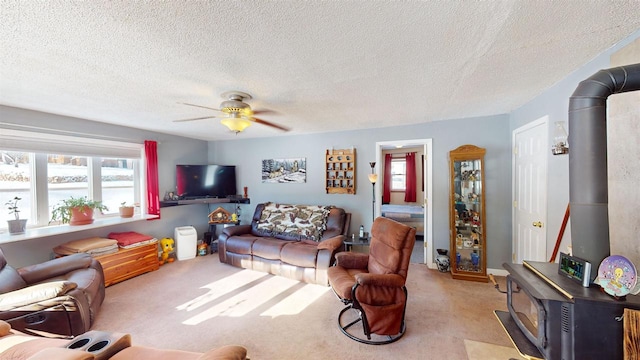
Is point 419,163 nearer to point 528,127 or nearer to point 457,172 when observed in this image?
point 457,172

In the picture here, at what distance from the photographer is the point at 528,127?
108 inches

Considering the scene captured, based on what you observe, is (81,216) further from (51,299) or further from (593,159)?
(593,159)

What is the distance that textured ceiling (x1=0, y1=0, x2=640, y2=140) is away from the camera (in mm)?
1199

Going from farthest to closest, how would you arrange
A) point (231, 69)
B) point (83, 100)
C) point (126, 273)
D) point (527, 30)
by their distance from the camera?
1. point (126, 273)
2. point (83, 100)
3. point (231, 69)
4. point (527, 30)

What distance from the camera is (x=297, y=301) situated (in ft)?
9.29

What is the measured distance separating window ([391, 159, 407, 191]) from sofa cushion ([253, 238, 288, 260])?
16.0ft

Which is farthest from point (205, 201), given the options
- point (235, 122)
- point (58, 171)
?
point (235, 122)

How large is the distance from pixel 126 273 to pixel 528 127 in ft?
18.6

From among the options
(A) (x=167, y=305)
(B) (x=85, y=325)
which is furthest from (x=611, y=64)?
(B) (x=85, y=325)

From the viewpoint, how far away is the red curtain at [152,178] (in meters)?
4.09

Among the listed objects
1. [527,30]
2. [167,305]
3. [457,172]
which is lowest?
[167,305]

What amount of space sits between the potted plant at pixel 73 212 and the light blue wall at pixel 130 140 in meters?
0.26

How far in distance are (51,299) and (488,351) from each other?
371 cm

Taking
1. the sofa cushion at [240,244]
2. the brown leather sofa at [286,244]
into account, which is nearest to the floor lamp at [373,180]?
the brown leather sofa at [286,244]
